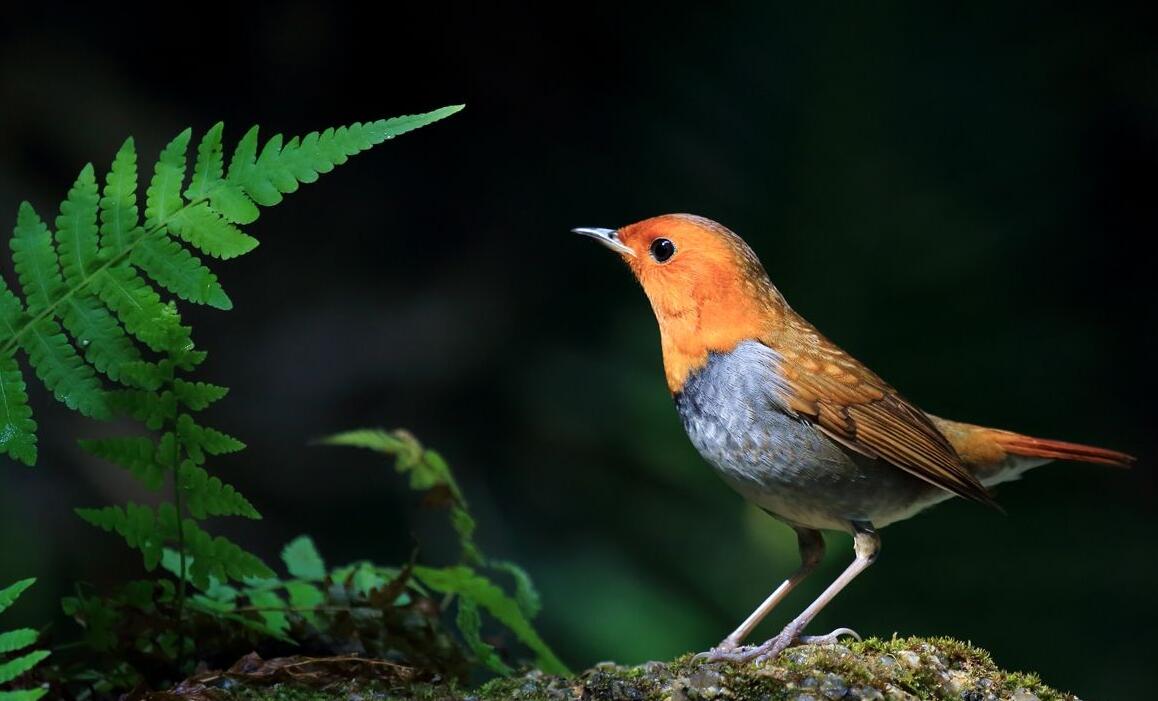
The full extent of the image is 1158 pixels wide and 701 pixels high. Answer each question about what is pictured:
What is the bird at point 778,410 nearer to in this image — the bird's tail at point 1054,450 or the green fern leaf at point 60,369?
the bird's tail at point 1054,450

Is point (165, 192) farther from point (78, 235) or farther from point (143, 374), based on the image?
point (143, 374)

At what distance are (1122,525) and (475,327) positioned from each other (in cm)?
289

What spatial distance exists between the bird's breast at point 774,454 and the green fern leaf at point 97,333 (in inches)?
47.9

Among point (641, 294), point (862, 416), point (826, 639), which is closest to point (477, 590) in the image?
point (826, 639)

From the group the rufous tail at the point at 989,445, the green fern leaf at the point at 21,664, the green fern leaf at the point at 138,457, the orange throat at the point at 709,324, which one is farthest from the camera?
the rufous tail at the point at 989,445

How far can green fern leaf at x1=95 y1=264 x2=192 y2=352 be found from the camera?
2016 mm

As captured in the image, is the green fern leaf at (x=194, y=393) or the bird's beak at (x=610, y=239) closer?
the green fern leaf at (x=194, y=393)

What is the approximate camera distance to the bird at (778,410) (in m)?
2.66

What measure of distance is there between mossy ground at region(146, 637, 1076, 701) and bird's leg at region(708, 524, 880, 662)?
0.10 metres

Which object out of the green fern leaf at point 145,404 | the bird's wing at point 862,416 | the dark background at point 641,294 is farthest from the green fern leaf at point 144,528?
the dark background at point 641,294

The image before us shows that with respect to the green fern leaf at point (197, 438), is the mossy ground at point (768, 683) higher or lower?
lower

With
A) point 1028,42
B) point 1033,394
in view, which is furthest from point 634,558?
point 1028,42

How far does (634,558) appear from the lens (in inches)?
179

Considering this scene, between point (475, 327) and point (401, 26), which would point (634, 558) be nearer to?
point (475, 327)
